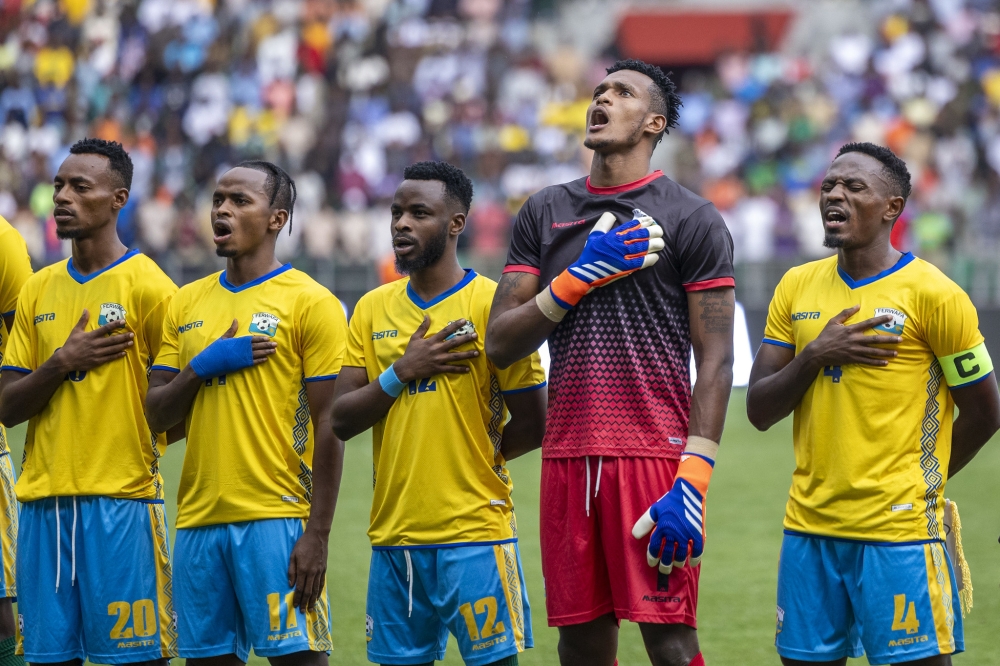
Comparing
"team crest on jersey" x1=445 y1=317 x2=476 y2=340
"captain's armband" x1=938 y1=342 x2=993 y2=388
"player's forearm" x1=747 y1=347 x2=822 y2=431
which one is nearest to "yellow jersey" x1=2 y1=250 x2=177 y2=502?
"team crest on jersey" x1=445 y1=317 x2=476 y2=340

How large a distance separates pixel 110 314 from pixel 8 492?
1127 millimetres

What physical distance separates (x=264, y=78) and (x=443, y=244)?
17.4 meters

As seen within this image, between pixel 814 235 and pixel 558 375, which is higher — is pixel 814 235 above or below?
above

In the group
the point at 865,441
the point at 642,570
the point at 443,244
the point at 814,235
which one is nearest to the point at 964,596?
the point at 865,441

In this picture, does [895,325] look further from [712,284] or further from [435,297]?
[435,297]

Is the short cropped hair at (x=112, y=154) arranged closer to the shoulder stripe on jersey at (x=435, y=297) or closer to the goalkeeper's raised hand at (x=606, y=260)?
the shoulder stripe on jersey at (x=435, y=297)

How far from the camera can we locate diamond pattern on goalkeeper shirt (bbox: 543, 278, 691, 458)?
14.4 ft

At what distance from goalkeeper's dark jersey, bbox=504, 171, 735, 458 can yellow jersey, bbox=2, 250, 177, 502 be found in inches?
69.9

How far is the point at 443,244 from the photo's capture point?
5.05 meters

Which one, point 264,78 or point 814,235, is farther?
point 264,78

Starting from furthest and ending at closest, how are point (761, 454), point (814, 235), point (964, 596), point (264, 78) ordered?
1. point (264, 78)
2. point (814, 235)
3. point (761, 454)
4. point (964, 596)

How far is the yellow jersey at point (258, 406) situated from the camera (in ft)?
16.3

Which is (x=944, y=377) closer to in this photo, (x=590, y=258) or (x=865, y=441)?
(x=865, y=441)

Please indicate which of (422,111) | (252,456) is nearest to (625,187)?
(252,456)
